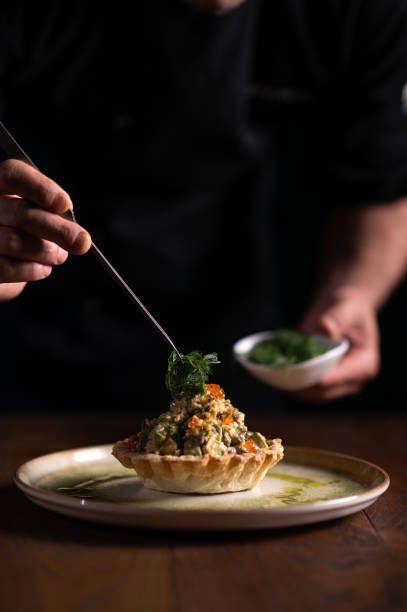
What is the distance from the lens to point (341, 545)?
3.88 ft

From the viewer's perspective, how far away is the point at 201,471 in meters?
1.39

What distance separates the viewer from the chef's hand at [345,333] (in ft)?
8.43

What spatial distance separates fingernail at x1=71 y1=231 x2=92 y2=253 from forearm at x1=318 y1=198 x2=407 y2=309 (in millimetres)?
1723

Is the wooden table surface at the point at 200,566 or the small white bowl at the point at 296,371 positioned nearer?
the wooden table surface at the point at 200,566

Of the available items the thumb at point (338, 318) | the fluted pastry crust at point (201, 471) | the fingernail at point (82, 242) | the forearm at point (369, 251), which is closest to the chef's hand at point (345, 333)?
the thumb at point (338, 318)

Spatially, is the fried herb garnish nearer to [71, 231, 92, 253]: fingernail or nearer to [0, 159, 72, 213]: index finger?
[71, 231, 92, 253]: fingernail

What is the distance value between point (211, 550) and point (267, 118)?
8.18ft

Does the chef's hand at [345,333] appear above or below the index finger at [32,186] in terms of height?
below

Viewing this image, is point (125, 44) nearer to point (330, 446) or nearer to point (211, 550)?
point (330, 446)

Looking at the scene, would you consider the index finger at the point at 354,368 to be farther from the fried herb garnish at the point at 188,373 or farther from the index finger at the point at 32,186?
the index finger at the point at 32,186

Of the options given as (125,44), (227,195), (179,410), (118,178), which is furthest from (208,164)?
(179,410)

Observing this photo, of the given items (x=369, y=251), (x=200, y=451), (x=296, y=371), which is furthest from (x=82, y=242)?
(x=369, y=251)

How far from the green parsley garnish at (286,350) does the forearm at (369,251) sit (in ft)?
2.08

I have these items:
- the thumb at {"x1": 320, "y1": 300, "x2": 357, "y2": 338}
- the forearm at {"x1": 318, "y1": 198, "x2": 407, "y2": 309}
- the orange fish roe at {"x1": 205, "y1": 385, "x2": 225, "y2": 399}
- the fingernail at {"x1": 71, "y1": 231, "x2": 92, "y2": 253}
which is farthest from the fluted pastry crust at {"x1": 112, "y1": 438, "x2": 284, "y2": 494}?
the forearm at {"x1": 318, "y1": 198, "x2": 407, "y2": 309}
